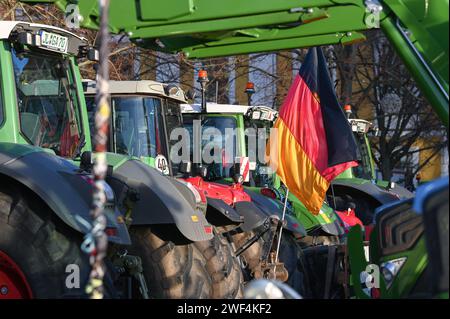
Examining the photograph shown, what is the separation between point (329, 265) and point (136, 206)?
215 cm

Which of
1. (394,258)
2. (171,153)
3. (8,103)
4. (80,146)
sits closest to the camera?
(394,258)

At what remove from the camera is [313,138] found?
296 inches

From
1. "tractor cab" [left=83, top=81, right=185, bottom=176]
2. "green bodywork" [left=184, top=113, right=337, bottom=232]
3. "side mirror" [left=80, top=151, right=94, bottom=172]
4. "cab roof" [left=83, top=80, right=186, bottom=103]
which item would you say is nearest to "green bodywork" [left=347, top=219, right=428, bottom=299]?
"side mirror" [left=80, top=151, right=94, bottom=172]

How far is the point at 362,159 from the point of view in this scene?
16.7m

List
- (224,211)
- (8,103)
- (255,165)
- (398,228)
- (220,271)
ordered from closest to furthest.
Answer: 1. (398,228)
2. (8,103)
3. (220,271)
4. (224,211)
5. (255,165)

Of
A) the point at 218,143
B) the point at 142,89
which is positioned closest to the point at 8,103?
the point at 142,89

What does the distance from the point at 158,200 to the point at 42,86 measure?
124 cm

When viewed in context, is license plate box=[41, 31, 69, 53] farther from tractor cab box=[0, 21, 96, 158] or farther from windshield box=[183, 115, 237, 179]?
windshield box=[183, 115, 237, 179]

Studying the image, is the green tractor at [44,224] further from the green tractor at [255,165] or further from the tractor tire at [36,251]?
the green tractor at [255,165]

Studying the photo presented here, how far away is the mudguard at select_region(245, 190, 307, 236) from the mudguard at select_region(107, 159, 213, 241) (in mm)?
3198

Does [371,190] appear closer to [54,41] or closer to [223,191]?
[223,191]

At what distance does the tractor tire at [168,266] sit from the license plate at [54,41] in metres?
1.49

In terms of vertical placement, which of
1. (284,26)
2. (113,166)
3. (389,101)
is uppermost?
(389,101)

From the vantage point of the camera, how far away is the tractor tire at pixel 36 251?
5223 millimetres
